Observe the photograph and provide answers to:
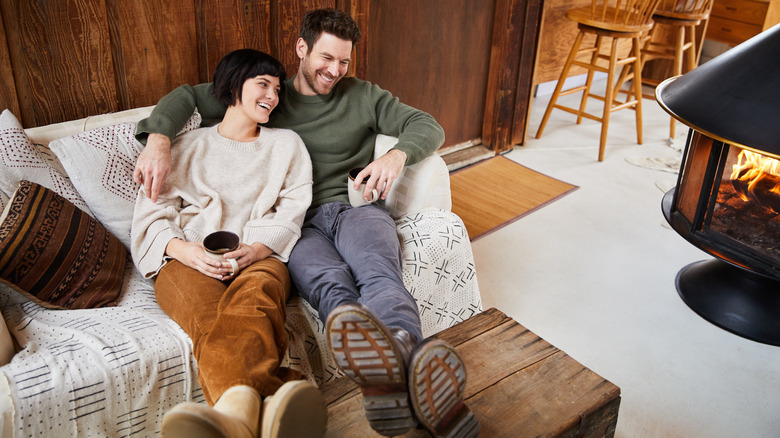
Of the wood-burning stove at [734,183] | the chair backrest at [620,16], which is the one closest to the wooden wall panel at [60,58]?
the wood-burning stove at [734,183]

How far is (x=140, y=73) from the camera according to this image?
2.18m

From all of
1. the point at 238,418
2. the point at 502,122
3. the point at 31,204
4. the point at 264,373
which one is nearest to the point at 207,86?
the point at 31,204

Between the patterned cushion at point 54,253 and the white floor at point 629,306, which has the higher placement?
the patterned cushion at point 54,253

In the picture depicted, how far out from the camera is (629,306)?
2.43m

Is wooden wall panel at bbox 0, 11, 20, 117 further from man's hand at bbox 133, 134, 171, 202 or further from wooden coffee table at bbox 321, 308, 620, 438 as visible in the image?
wooden coffee table at bbox 321, 308, 620, 438

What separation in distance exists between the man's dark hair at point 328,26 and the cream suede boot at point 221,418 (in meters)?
1.14

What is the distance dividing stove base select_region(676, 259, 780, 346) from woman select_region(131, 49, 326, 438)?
61.5 inches

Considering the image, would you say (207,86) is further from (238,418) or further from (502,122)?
(502,122)

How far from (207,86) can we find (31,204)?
67cm

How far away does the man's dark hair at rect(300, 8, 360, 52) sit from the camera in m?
1.94

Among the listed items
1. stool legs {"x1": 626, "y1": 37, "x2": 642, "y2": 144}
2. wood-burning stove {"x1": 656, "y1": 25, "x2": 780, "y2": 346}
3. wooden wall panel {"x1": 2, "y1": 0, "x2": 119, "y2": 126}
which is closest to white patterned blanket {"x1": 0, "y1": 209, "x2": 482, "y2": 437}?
wooden wall panel {"x1": 2, "y1": 0, "x2": 119, "y2": 126}

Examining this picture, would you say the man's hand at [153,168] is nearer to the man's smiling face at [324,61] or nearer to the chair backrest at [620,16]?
the man's smiling face at [324,61]

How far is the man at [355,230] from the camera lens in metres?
1.11

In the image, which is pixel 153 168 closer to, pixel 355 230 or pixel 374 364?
pixel 355 230
